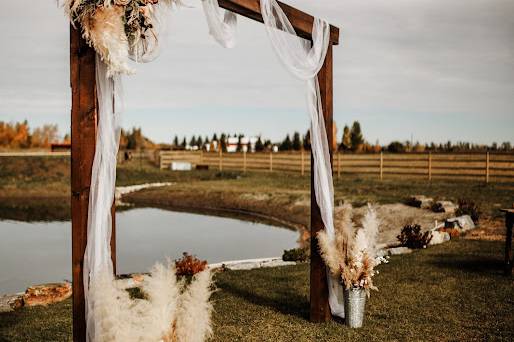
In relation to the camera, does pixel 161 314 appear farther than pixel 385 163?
No

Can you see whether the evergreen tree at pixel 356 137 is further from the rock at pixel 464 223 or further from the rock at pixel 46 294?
the rock at pixel 46 294

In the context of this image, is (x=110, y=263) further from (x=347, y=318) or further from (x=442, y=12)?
(x=442, y=12)

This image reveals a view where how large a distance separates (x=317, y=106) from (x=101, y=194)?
8.31 ft

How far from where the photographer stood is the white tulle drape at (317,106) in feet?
16.3

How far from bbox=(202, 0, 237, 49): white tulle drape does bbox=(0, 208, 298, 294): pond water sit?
5.50 meters

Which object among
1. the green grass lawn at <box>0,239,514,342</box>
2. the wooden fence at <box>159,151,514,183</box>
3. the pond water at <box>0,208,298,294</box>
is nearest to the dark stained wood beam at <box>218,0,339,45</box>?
the green grass lawn at <box>0,239,514,342</box>

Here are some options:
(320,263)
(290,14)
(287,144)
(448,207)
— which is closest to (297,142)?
(287,144)

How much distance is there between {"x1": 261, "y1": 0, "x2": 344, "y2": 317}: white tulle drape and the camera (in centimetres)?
498

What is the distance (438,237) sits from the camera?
970cm

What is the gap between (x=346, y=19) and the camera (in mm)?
10508

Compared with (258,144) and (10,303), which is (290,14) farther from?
(258,144)

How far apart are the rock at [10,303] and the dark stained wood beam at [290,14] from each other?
12.4ft

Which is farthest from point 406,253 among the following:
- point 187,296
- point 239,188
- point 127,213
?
point 239,188

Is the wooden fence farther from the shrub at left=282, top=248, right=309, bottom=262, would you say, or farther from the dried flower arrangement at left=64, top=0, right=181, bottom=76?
the dried flower arrangement at left=64, top=0, right=181, bottom=76
